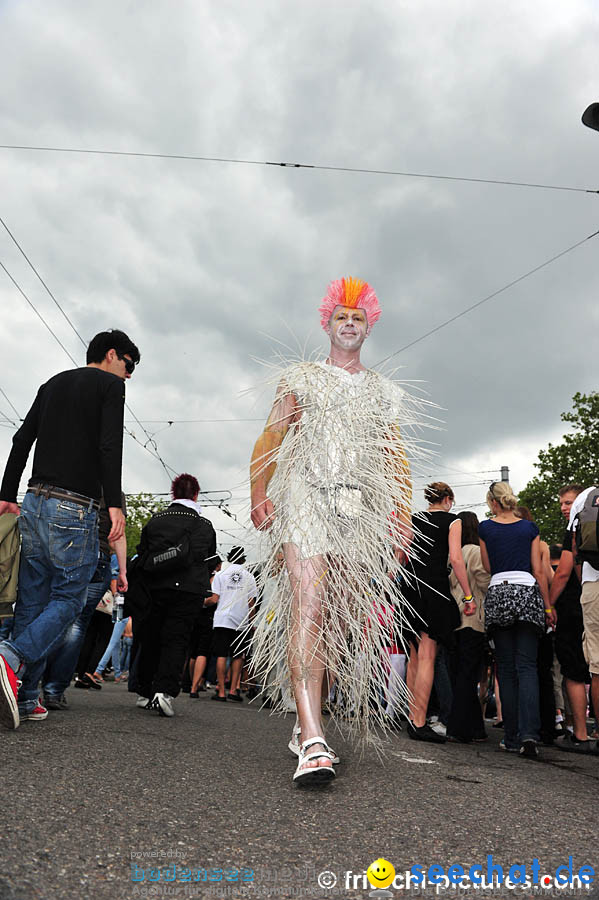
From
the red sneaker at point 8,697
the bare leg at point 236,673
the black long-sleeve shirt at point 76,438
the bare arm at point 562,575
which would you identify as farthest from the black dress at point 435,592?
the bare leg at point 236,673

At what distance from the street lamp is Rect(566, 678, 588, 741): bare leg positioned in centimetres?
406

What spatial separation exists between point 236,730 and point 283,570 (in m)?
2.08

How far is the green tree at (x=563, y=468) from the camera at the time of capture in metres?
30.9

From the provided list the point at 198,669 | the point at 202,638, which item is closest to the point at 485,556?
the point at 202,638

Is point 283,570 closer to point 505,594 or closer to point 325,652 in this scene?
point 325,652

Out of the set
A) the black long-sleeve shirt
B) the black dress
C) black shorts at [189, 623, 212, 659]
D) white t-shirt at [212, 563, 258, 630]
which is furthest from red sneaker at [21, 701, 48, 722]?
black shorts at [189, 623, 212, 659]

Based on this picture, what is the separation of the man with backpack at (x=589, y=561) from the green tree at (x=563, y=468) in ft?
86.3

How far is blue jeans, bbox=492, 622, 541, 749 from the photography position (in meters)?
5.11

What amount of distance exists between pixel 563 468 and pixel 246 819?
103ft

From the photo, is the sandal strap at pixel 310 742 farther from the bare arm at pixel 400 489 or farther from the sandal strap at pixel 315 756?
the bare arm at pixel 400 489

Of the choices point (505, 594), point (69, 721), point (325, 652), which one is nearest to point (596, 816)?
point (325, 652)

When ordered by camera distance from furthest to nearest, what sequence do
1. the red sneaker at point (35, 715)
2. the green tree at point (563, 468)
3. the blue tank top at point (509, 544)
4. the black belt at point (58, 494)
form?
the green tree at point (563, 468), the blue tank top at point (509, 544), the red sneaker at point (35, 715), the black belt at point (58, 494)

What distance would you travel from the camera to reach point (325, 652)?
3.21 m

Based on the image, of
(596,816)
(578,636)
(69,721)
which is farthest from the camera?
(578,636)
